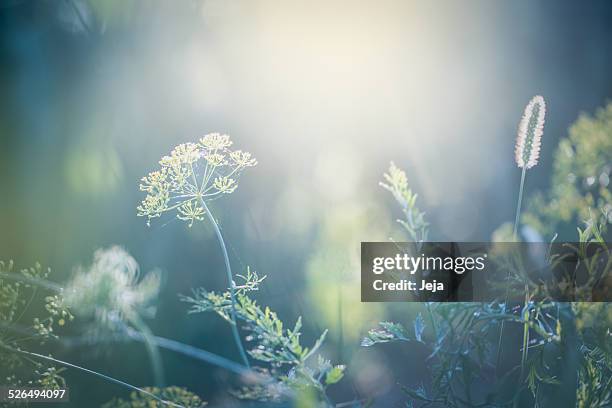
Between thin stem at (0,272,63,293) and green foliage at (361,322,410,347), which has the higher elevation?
thin stem at (0,272,63,293)

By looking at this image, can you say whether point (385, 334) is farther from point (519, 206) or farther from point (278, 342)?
point (519, 206)

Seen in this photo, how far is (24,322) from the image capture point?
7.75 feet

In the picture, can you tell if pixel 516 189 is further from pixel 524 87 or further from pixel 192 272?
pixel 192 272

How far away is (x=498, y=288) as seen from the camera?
231 centimetres

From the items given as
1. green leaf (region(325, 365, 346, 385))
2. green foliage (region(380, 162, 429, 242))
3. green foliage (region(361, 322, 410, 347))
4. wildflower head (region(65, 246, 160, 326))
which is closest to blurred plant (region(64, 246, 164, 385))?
wildflower head (region(65, 246, 160, 326))

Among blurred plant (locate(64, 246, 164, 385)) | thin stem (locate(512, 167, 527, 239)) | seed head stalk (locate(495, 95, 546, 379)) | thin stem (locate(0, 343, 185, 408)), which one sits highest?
seed head stalk (locate(495, 95, 546, 379))

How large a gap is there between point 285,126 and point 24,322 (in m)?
1.24

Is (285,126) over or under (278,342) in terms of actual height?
over

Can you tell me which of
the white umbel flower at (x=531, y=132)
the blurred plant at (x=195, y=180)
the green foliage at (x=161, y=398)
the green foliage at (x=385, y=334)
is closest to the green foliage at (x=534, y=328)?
the green foliage at (x=385, y=334)

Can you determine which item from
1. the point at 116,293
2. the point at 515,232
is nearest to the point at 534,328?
the point at 515,232

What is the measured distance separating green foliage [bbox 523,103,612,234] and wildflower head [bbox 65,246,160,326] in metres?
1.47

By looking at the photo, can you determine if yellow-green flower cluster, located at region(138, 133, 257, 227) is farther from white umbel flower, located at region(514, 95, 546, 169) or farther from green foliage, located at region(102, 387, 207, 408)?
white umbel flower, located at region(514, 95, 546, 169)

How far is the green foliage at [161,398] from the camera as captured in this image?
7.71 feet

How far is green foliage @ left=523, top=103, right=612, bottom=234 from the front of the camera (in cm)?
232
